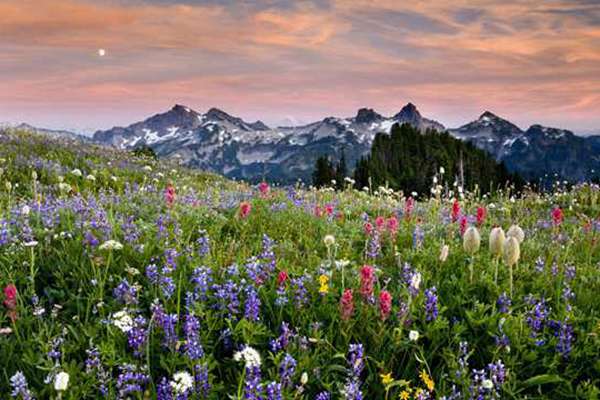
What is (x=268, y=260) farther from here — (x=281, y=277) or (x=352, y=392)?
(x=352, y=392)

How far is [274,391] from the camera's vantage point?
3.12 meters

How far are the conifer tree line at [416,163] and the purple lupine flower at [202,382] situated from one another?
330ft

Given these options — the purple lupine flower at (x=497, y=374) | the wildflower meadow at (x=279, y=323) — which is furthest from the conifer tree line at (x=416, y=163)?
the purple lupine flower at (x=497, y=374)

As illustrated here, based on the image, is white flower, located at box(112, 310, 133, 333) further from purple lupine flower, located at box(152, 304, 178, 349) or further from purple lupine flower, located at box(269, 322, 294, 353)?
purple lupine flower, located at box(269, 322, 294, 353)

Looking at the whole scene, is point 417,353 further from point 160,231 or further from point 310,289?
point 160,231

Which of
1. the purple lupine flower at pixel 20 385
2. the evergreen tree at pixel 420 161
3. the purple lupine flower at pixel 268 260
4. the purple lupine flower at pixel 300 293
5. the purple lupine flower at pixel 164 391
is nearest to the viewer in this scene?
the purple lupine flower at pixel 20 385

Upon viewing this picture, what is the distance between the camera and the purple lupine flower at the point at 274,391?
3.01m

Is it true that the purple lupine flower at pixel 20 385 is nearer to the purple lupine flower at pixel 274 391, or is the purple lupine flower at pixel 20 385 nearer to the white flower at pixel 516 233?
the purple lupine flower at pixel 274 391

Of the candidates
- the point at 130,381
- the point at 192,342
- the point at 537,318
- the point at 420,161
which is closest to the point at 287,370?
the point at 192,342

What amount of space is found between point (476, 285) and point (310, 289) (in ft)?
5.03

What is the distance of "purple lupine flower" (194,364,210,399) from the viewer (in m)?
3.20

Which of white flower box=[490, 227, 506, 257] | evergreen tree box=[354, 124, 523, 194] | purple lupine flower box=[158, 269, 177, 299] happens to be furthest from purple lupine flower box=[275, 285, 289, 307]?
evergreen tree box=[354, 124, 523, 194]

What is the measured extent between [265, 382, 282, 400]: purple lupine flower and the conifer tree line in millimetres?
100584

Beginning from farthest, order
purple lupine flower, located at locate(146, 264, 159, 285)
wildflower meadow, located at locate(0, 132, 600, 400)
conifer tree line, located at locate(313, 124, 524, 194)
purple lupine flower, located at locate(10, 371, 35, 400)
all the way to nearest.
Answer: conifer tree line, located at locate(313, 124, 524, 194) < purple lupine flower, located at locate(146, 264, 159, 285) < wildflower meadow, located at locate(0, 132, 600, 400) < purple lupine flower, located at locate(10, 371, 35, 400)
